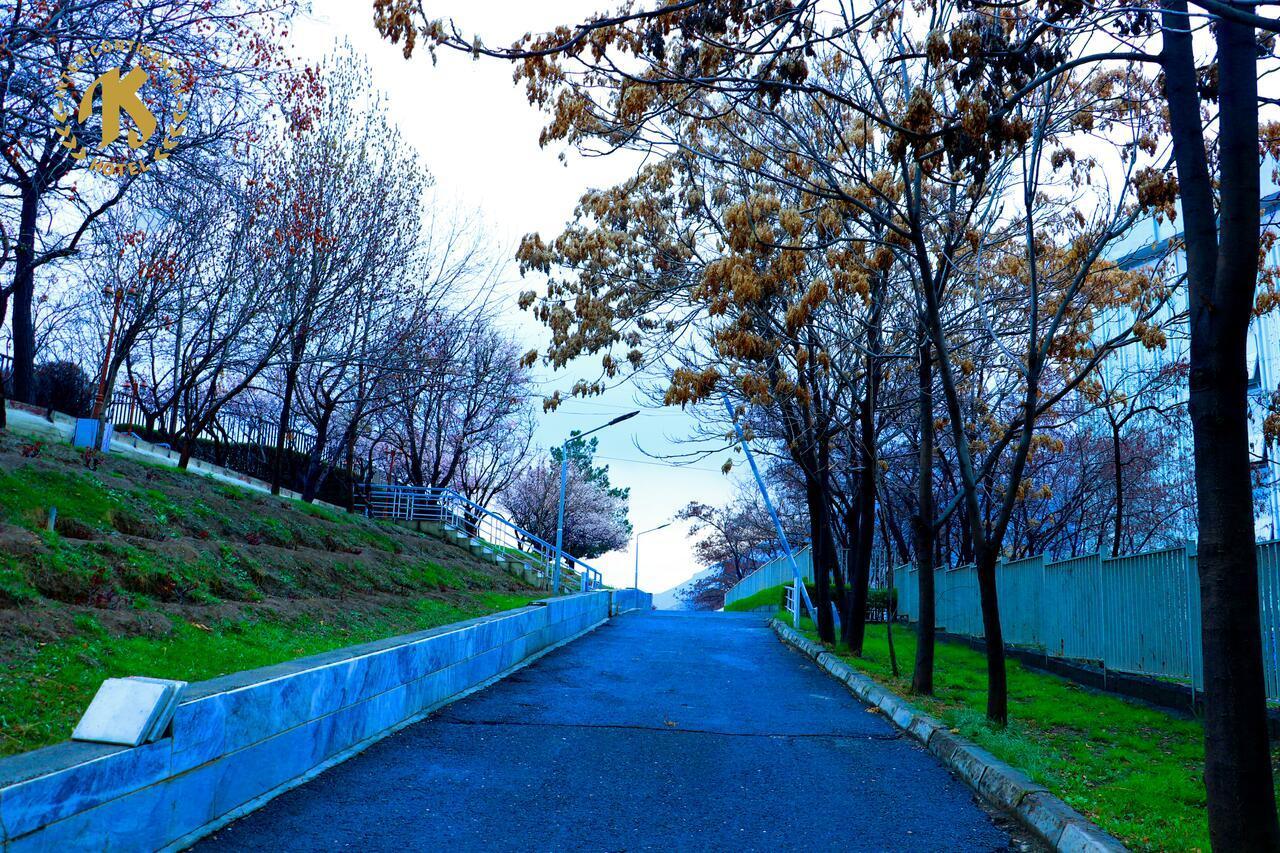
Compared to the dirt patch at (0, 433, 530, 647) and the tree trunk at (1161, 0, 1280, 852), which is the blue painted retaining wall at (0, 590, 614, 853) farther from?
the tree trunk at (1161, 0, 1280, 852)

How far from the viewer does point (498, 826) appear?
221 inches

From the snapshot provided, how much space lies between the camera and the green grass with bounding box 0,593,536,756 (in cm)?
533

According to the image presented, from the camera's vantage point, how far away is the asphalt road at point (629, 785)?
5500 mm

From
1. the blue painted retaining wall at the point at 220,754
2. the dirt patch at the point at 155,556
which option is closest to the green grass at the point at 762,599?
the dirt patch at the point at 155,556

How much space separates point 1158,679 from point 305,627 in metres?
9.31

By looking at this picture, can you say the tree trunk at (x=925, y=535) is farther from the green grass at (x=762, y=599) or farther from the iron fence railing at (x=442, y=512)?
the green grass at (x=762, y=599)

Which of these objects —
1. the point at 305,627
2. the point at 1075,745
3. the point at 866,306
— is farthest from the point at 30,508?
the point at 866,306

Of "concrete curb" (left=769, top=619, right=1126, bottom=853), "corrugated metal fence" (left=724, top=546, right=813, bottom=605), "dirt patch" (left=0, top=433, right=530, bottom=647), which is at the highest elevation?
"corrugated metal fence" (left=724, top=546, right=813, bottom=605)

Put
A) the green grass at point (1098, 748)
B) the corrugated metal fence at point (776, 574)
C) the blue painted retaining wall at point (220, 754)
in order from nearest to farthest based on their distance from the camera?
the blue painted retaining wall at point (220, 754)
the green grass at point (1098, 748)
the corrugated metal fence at point (776, 574)

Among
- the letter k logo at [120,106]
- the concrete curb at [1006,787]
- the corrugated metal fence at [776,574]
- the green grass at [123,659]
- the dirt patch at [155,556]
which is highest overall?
the letter k logo at [120,106]

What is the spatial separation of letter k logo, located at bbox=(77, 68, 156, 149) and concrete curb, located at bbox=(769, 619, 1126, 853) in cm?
994

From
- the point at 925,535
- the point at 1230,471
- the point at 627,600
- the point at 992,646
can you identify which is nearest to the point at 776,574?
the point at 627,600

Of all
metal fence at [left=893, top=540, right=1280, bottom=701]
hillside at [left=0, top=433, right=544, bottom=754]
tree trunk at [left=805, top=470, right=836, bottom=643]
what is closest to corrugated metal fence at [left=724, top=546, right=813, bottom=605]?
tree trunk at [left=805, top=470, right=836, bottom=643]

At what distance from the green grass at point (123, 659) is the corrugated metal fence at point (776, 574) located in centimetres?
3192
